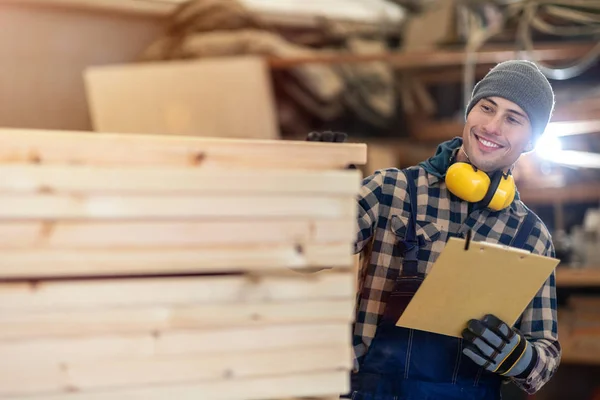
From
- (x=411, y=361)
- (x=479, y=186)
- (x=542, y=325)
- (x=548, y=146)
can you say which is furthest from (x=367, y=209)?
(x=548, y=146)

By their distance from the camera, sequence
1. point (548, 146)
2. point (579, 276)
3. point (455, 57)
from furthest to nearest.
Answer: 1. point (455, 57)
2. point (579, 276)
3. point (548, 146)

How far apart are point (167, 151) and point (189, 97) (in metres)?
2.49

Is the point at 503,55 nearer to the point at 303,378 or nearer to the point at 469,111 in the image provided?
the point at 469,111

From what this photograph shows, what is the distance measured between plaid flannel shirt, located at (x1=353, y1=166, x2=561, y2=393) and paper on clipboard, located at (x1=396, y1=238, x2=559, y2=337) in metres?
0.18

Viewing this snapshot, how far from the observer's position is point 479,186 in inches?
62.8

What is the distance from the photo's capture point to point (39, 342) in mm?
1142

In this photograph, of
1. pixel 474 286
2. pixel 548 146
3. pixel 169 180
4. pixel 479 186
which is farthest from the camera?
pixel 548 146

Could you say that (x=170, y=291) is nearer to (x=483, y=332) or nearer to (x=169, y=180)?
(x=169, y=180)

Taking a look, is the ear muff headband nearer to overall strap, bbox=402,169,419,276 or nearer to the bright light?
overall strap, bbox=402,169,419,276

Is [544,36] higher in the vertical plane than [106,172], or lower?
higher

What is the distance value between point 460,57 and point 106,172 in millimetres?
2627

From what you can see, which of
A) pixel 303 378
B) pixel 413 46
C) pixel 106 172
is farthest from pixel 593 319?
pixel 106 172

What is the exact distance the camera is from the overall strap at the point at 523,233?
1.66 meters

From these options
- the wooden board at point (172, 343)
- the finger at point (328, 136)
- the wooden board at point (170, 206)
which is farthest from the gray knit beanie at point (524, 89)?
the wooden board at point (172, 343)
